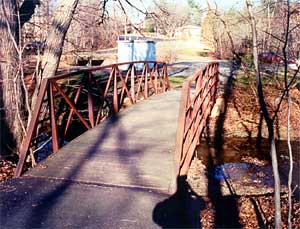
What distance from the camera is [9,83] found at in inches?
201

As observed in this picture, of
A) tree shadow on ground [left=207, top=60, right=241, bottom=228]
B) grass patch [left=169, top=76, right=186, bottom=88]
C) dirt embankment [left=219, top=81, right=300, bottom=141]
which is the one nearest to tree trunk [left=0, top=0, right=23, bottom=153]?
tree shadow on ground [left=207, top=60, right=241, bottom=228]

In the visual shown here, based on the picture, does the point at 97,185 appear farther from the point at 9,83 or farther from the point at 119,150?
the point at 9,83

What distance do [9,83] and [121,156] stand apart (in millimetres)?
2353

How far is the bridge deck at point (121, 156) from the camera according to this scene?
336 centimetres

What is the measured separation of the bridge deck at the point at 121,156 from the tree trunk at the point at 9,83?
1.26 metres

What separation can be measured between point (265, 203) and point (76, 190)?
3246 mm

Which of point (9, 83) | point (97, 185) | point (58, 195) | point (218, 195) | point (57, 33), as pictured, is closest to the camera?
point (58, 195)

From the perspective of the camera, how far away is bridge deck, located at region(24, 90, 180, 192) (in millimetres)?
3355

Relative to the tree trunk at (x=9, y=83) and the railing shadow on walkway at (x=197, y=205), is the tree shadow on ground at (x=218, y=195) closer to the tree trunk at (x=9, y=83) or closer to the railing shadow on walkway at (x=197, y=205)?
the railing shadow on walkway at (x=197, y=205)

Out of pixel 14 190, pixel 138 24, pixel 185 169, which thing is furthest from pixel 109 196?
pixel 138 24

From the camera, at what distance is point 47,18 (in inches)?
251

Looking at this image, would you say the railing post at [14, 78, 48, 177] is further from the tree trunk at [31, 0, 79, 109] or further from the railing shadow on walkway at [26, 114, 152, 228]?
the tree trunk at [31, 0, 79, 109]

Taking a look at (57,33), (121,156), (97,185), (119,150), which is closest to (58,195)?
(97,185)

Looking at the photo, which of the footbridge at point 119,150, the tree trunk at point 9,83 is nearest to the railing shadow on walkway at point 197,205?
the footbridge at point 119,150
